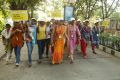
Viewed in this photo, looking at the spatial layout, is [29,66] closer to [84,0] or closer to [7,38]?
[7,38]

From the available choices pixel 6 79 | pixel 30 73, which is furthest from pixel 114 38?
pixel 6 79

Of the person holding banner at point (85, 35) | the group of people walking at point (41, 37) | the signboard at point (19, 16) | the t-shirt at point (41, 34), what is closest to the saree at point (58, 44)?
the group of people walking at point (41, 37)

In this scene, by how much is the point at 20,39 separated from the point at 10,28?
70 centimetres

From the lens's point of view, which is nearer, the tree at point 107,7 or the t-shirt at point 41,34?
the t-shirt at point 41,34

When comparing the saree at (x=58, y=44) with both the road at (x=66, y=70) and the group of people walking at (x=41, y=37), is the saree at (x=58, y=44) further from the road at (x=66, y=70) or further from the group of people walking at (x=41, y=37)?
the road at (x=66, y=70)

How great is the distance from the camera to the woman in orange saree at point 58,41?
583 inches

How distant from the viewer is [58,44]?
1499 centimetres

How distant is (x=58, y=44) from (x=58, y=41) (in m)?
0.13

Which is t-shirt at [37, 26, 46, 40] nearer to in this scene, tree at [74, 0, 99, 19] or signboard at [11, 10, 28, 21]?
signboard at [11, 10, 28, 21]

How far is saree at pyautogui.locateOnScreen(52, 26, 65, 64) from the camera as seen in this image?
48.5ft

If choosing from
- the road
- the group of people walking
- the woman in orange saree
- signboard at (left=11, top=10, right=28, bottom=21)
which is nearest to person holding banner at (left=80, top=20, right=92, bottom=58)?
the group of people walking

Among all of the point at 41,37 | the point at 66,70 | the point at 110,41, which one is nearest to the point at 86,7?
the point at 110,41

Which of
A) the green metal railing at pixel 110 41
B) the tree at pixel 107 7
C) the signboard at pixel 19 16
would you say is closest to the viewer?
the signboard at pixel 19 16

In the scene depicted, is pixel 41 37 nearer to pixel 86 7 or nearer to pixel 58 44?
pixel 58 44
